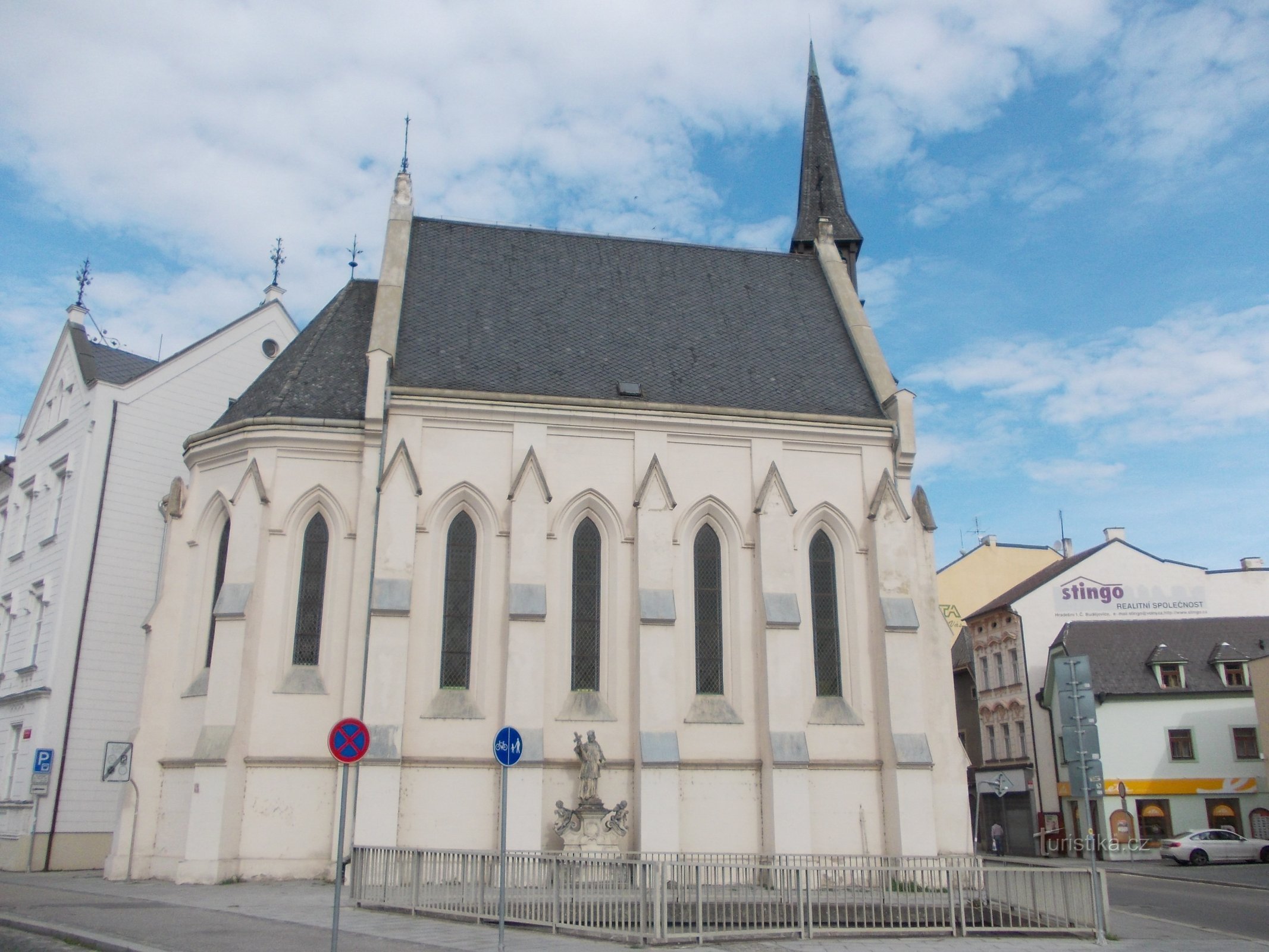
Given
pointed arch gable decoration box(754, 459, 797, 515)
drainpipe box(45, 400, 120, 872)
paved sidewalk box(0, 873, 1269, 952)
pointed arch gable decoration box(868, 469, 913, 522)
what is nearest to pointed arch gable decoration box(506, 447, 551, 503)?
pointed arch gable decoration box(754, 459, 797, 515)

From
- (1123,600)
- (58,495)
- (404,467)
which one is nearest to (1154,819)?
(1123,600)

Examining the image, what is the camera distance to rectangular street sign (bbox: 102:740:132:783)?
2055 centimetres

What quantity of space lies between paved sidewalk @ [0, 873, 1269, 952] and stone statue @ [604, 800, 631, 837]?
497 centimetres

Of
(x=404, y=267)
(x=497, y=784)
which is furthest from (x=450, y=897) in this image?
(x=404, y=267)

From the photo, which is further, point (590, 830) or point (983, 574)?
point (983, 574)

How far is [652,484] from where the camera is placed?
72.9ft

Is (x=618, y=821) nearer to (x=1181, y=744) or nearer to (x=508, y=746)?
(x=508, y=746)

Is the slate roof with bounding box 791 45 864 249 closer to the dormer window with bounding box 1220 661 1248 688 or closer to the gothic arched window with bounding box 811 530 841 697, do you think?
the gothic arched window with bounding box 811 530 841 697

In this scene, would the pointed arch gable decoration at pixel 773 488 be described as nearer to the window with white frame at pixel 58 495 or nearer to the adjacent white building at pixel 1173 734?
the window with white frame at pixel 58 495

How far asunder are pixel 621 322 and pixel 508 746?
14.8 metres

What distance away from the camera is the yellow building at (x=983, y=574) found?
170ft

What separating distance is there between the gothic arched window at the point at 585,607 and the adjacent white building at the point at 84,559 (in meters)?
8.60

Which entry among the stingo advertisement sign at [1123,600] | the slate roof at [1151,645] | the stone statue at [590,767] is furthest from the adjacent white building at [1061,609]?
the stone statue at [590,767]

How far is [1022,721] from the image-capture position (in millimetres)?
43500
